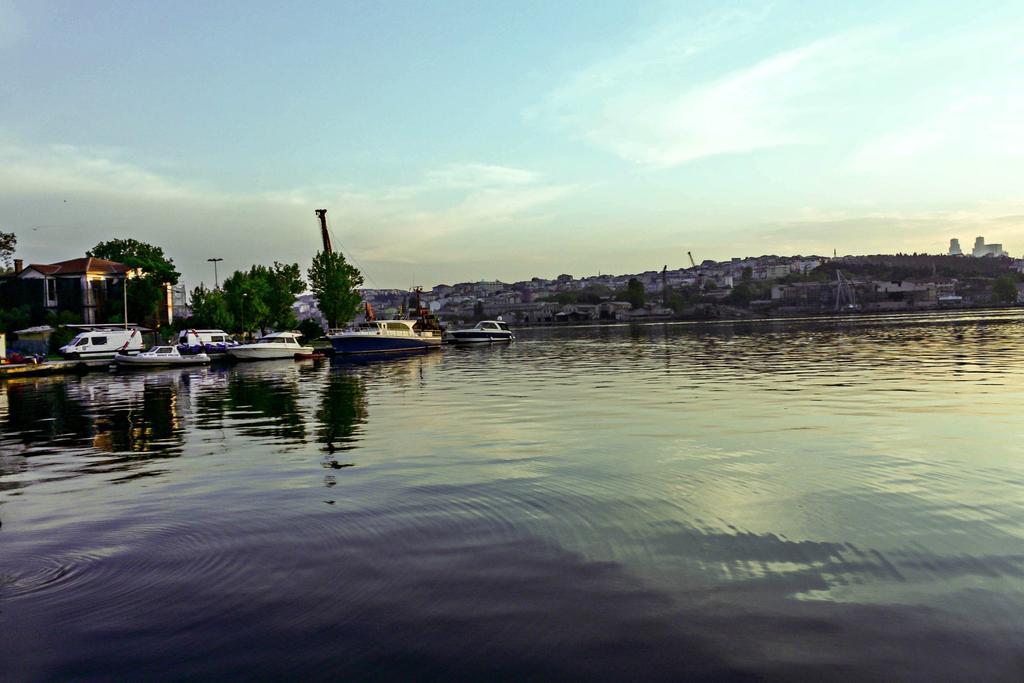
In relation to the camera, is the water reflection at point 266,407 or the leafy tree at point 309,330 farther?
the leafy tree at point 309,330

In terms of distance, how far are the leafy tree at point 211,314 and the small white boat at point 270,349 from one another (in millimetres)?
21725

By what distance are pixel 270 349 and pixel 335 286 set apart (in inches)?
1593

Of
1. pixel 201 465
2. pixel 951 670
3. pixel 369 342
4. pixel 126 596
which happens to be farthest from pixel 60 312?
pixel 951 670

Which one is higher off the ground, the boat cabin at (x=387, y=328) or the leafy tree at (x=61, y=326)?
the leafy tree at (x=61, y=326)

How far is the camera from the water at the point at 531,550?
18.2ft

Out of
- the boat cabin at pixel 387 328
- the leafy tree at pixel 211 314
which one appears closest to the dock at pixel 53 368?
the boat cabin at pixel 387 328

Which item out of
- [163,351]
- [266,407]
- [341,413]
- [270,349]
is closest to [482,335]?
[270,349]

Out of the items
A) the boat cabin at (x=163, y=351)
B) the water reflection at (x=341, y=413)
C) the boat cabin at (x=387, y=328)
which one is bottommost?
the water reflection at (x=341, y=413)

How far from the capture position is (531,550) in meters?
8.10

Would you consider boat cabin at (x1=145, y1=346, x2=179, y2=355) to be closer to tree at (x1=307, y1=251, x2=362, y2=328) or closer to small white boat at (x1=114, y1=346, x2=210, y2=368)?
small white boat at (x1=114, y1=346, x2=210, y2=368)

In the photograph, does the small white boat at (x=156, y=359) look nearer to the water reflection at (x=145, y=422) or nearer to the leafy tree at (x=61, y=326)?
the leafy tree at (x=61, y=326)

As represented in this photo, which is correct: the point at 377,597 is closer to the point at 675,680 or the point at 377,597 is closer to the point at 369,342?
the point at 675,680

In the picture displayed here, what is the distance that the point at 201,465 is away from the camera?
14.5 metres

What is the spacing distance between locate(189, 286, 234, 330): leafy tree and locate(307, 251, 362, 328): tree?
714 inches
